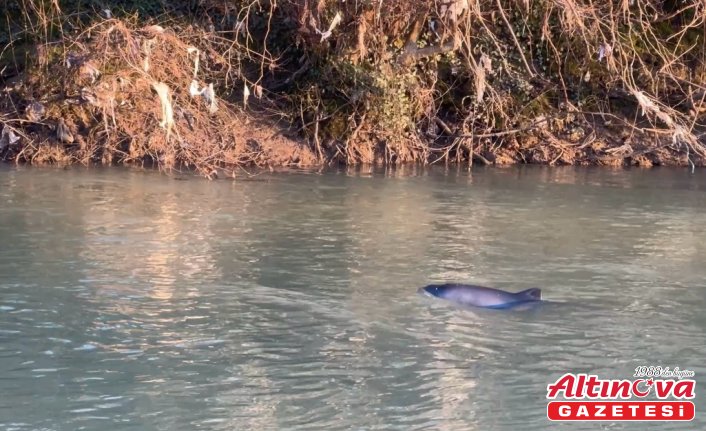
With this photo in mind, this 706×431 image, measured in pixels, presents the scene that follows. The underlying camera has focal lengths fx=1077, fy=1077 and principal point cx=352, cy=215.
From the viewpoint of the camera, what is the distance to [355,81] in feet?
47.0

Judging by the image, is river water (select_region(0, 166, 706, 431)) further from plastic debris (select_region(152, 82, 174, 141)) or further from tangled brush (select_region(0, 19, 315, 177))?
tangled brush (select_region(0, 19, 315, 177))

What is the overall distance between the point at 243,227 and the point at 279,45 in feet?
22.1

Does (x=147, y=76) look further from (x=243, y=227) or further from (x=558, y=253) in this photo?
(x=558, y=253)

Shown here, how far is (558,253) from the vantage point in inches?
316

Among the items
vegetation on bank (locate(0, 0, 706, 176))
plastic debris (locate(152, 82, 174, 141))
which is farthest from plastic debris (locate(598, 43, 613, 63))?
plastic debris (locate(152, 82, 174, 141))

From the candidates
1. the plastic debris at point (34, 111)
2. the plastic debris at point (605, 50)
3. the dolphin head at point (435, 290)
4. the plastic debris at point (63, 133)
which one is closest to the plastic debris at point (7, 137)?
the plastic debris at point (34, 111)
